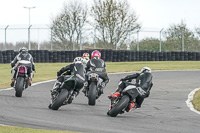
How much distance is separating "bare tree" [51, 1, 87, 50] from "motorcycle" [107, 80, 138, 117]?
27521 millimetres

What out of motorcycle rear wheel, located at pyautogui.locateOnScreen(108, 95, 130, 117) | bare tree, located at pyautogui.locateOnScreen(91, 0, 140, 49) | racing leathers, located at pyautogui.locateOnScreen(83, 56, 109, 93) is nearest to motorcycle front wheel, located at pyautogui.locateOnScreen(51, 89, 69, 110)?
motorcycle rear wheel, located at pyautogui.locateOnScreen(108, 95, 130, 117)

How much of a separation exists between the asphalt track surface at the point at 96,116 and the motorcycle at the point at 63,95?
0.19 m

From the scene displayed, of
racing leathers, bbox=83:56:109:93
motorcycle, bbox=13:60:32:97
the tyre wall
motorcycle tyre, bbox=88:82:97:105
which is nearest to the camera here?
motorcycle tyre, bbox=88:82:97:105

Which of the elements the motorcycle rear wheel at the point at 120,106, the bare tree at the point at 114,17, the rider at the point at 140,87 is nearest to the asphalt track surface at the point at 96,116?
the motorcycle rear wheel at the point at 120,106

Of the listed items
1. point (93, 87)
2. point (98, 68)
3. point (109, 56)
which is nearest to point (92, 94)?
point (93, 87)

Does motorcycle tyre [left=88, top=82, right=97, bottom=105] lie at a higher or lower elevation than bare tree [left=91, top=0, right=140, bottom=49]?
lower

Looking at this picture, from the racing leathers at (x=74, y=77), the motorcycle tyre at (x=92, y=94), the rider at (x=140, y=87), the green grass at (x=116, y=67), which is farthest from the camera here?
the green grass at (x=116, y=67)

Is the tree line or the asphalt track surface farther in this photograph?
the tree line

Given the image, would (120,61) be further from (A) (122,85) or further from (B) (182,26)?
(A) (122,85)

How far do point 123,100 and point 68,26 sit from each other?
3981 centimetres

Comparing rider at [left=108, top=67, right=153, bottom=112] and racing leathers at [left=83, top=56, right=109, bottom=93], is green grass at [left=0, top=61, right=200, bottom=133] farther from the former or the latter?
racing leathers at [left=83, top=56, right=109, bottom=93]

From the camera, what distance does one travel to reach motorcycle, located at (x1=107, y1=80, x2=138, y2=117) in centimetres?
978

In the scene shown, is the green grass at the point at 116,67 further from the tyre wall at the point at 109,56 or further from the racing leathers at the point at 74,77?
the racing leathers at the point at 74,77

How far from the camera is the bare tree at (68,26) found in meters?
38.5
